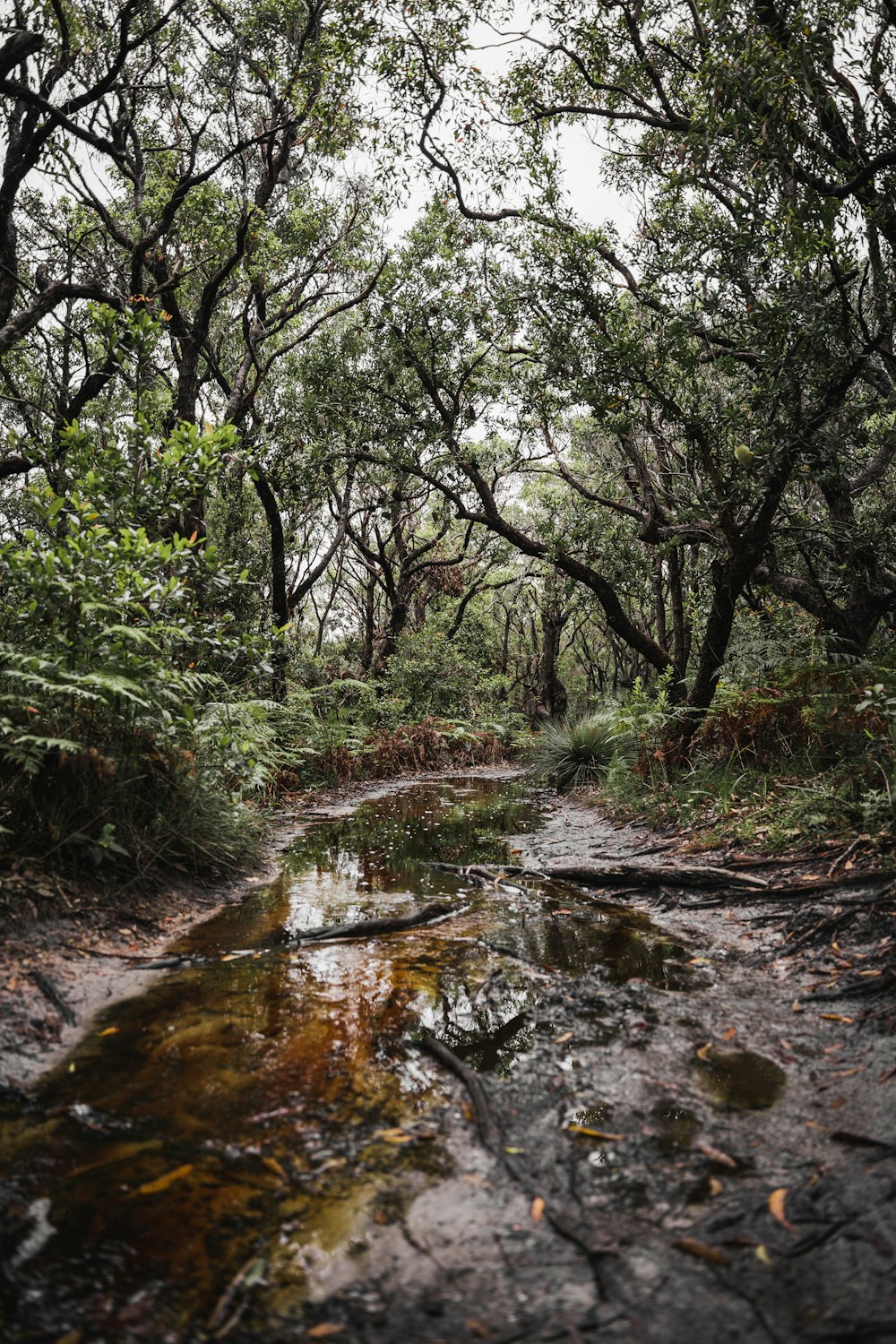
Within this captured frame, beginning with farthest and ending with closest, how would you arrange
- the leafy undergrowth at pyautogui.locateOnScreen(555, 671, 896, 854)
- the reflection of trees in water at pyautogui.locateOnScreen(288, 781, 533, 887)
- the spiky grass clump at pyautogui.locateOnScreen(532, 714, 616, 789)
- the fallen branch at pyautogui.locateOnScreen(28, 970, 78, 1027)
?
1. the spiky grass clump at pyautogui.locateOnScreen(532, 714, 616, 789)
2. the reflection of trees in water at pyautogui.locateOnScreen(288, 781, 533, 887)
3. the leafy undergrowth at pyautogui.locateOnScreen(555, 671, 896, 854)
4. the fallen branch at pyautogui.locateOnScreen(28, 970, 78, 1027)

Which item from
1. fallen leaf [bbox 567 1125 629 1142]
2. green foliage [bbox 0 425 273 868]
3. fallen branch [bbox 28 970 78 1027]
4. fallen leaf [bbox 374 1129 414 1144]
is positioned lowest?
fallen leaf [bbox 567 1125 629 1142]

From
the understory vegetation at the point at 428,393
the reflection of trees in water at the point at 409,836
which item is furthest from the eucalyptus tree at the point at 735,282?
the reflection of trees in water at the point at 409,836

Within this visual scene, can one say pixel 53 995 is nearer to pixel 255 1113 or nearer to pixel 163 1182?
pixel 255 1113

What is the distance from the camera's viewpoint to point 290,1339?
143 centimetres

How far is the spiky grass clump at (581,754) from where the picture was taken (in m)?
11.8

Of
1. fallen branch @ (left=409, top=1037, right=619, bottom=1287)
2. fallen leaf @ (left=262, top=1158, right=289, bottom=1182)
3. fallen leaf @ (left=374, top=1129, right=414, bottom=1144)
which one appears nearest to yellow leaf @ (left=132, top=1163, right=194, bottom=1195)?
fallen leaf @ (left=262, top=1158, right=289, bottom=1182)

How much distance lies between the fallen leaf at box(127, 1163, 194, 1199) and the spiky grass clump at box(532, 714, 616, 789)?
9797 mm

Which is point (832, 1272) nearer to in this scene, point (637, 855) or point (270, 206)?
point (637, 855)

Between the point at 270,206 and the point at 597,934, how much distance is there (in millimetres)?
12766

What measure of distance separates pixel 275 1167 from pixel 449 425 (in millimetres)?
12186

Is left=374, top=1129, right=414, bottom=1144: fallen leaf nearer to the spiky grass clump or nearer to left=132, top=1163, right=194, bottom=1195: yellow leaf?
left=132, top=1163, right=194, bottom=1195: yellow leaf

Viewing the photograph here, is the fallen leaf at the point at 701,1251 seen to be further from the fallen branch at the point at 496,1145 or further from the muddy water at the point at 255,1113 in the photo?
the muddy water at the point at 255,1113

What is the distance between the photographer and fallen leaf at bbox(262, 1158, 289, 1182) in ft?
6.35

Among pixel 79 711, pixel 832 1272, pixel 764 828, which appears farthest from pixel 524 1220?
pixel 764 828
